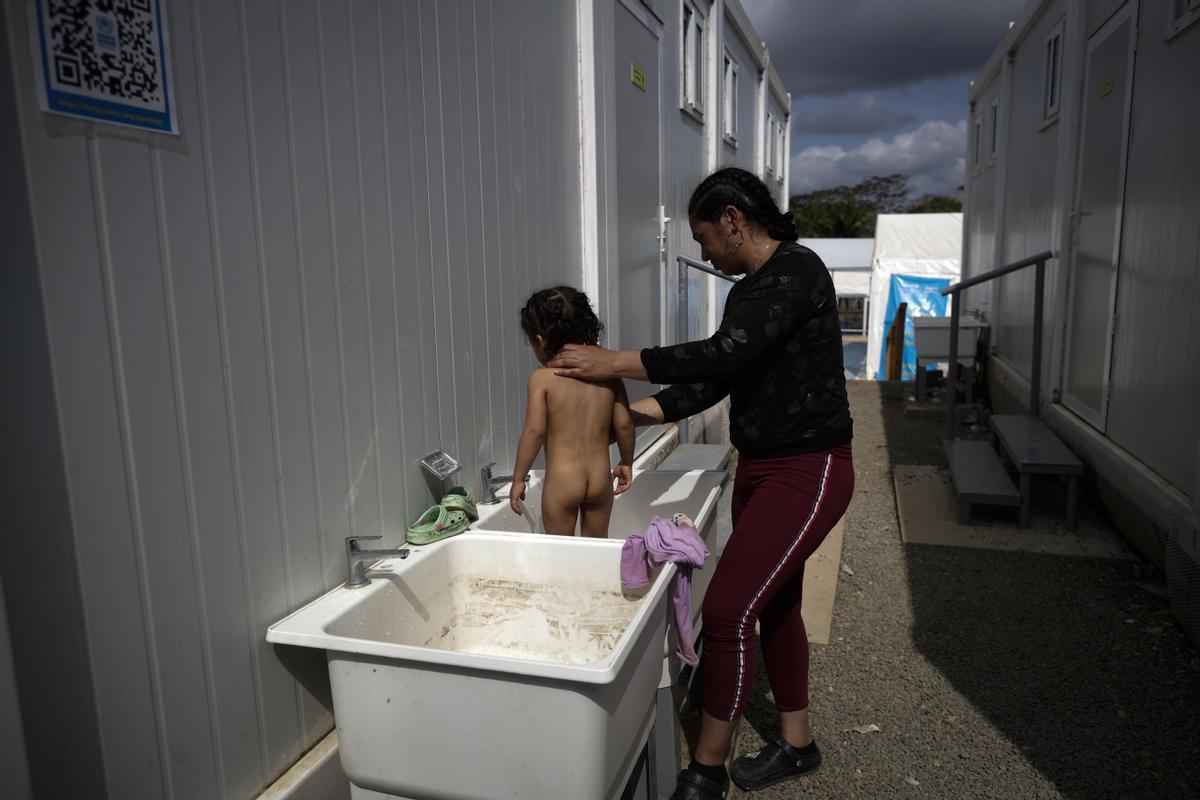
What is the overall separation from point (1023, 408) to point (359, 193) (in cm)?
660

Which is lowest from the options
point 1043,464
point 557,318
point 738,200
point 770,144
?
point 1043,464

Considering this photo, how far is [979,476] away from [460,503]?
3909 millimetres

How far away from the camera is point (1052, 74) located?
7.03 metres

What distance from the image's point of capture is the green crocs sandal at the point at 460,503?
2.43 metres

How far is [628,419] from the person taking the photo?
268 centimetres

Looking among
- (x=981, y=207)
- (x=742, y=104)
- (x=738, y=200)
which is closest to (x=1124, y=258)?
(x=738, y=200)

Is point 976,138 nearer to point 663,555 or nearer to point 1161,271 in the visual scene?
point 1161,271

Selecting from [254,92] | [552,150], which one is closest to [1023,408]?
[552,150]

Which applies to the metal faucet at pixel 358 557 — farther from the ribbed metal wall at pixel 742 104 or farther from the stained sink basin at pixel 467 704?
the ribbed metal wall at pixel 742 104

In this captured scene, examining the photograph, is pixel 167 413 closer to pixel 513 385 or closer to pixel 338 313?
pixel 338 313

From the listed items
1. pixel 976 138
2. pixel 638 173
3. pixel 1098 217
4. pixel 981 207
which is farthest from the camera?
pixel 976 138

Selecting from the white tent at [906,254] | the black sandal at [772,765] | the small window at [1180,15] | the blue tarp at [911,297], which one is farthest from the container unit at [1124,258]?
the white tent at [906,254]

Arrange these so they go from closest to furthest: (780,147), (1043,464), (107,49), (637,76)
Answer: (107,49), (1043,464), (637,76), (780,147)

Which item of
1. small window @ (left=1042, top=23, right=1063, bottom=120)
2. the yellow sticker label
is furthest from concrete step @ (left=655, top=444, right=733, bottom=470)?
small window @ (left=1042, top=23, right=1063, bottom=120)
